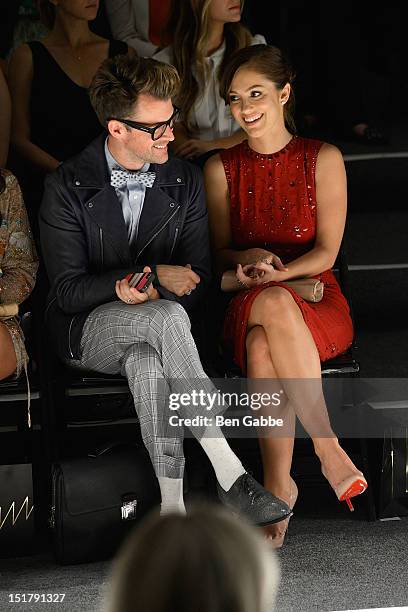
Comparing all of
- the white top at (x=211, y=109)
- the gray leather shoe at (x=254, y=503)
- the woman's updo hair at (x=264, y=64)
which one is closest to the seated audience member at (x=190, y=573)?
the gray leather shoe at (x=254, y=503)

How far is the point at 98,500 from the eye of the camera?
2.99 m

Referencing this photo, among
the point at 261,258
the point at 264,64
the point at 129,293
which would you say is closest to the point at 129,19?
the point at 264,64

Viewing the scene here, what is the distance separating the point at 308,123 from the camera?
16.5ft

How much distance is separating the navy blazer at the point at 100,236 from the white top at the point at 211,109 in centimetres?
62

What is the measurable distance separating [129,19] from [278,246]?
4.52ft

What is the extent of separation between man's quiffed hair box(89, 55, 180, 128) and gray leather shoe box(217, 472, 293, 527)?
115 centimetres

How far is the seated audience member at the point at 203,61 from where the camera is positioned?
387 cm

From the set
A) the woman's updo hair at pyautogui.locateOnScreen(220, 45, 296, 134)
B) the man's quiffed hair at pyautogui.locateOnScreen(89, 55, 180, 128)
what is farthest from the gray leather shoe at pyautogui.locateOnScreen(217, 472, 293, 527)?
the woman's updo hair at pyautogui.locateOnScreen(220, 45, 296, 134)

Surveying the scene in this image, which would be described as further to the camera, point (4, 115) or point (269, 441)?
point (4, 115)

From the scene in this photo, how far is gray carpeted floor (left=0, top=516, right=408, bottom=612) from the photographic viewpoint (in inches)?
108

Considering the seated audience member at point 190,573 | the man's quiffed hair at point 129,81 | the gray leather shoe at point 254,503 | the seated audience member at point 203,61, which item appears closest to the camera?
the seated audience member at point 190,573

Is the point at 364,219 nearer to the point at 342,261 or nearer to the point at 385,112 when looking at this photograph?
Answer: the point at 385,112

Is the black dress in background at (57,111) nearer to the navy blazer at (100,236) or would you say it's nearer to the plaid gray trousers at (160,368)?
the navy blazer at (100,236)

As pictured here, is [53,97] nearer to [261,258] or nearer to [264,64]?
[264,64]
